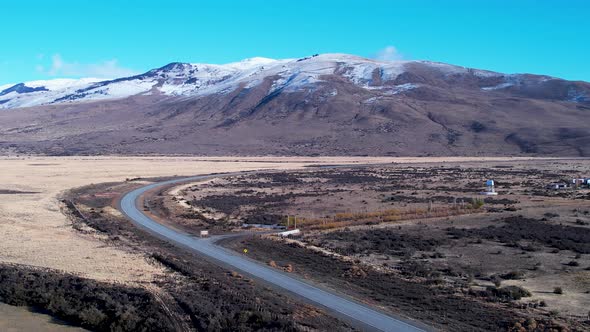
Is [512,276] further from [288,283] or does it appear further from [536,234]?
[536,234]

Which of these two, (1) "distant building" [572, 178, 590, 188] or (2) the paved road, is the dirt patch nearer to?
(2) the paved road

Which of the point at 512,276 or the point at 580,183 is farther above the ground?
the point at 580,183

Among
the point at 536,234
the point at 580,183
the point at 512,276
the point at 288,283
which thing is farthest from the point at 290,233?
the point at 580,183

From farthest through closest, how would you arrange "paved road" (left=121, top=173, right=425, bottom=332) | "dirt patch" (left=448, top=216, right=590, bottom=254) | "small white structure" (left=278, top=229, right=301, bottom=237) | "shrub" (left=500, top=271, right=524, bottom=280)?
"small white structure" (left=278, top=229, right=301, bottom=237), "dirt patch" (left=448, top=216, right=590, bottom=254), "shrub" (left=500, top=271, right=524, bottom=280), "paved road" (left=121, top=173, right=425, bottom=332)

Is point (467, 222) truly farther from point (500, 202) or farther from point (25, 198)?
point (25, 198)

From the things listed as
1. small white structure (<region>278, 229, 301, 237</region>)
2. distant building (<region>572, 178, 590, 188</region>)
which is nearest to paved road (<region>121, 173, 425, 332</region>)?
small white structure (<region>278, 229, 301, 237</region>)

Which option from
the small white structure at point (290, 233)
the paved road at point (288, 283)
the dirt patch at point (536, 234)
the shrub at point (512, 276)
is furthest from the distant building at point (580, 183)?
the paved road at point (288, 283)

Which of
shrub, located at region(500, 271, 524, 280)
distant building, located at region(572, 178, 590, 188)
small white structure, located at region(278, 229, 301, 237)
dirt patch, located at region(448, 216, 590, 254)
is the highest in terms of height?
distant building, located at region(572, 178, 590, 188)

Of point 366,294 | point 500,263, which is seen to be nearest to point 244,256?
point 366,294
